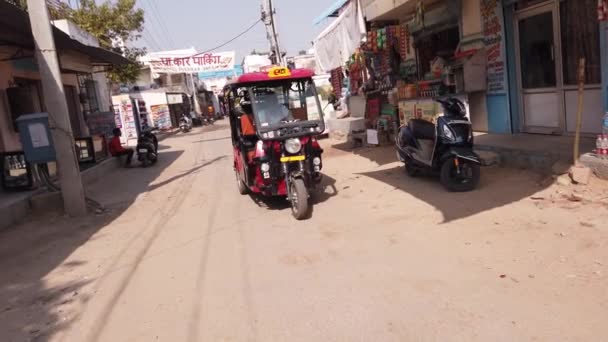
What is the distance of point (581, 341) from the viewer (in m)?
2.98

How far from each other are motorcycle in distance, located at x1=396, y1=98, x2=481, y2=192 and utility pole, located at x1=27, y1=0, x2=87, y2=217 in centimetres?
560

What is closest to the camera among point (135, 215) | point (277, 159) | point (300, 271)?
point (300, 271)

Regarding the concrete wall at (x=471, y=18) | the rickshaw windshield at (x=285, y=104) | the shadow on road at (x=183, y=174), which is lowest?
the shadow on road at (x=183, y=174)

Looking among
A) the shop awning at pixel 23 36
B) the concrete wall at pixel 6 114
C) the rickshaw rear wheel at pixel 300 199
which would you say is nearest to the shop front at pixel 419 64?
the rickshaw rear wheel at pixel 300 199

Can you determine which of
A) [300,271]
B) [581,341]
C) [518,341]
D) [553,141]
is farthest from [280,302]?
[553,141]

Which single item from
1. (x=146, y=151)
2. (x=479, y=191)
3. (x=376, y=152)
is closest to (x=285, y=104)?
(x=479, y=191)

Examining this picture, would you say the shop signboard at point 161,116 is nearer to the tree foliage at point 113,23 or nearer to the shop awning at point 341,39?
the tree foliage at point 113,23

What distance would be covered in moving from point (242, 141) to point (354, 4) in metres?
6.39

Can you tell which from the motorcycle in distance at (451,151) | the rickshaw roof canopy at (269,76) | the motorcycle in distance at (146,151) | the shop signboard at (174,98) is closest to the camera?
the motorcycle in distance at (451,151)

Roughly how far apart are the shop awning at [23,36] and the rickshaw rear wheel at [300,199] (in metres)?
4.93

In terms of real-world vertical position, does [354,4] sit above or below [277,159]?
above

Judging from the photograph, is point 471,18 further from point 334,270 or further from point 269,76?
point 334,270

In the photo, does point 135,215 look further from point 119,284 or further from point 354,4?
point 354,4

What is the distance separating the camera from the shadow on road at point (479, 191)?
6.11m
